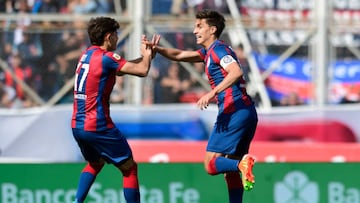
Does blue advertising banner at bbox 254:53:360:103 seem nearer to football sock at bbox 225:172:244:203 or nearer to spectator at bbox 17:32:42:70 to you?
spectator at bbox 17:32:42:70

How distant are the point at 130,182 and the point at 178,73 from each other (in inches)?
184

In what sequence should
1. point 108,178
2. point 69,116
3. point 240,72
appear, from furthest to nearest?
point 69,116 < point 108,178 < point 240,72

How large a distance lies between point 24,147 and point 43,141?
0.79 ft

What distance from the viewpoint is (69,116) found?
45.8 feet

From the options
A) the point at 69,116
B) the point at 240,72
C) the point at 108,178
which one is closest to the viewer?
the point at 240,72

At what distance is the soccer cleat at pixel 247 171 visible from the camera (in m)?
9.20

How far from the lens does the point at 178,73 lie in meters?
14.2

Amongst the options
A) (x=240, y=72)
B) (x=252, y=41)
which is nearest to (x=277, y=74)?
(x=252, y=41)

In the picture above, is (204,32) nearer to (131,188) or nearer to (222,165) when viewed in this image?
(222,165)

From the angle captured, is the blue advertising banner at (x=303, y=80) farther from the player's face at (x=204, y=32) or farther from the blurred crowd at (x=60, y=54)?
the player's face at (x=204, y=32)

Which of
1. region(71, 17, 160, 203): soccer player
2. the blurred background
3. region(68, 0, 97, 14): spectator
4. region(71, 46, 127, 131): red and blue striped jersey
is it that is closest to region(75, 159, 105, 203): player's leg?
region(71, 17, 160, 203): soccer player

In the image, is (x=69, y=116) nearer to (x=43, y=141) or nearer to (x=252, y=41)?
(x=43, y=141)

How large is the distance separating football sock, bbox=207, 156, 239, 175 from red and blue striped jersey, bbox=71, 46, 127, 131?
90 centimetres

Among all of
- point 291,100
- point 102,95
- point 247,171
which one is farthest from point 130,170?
point 291,100
